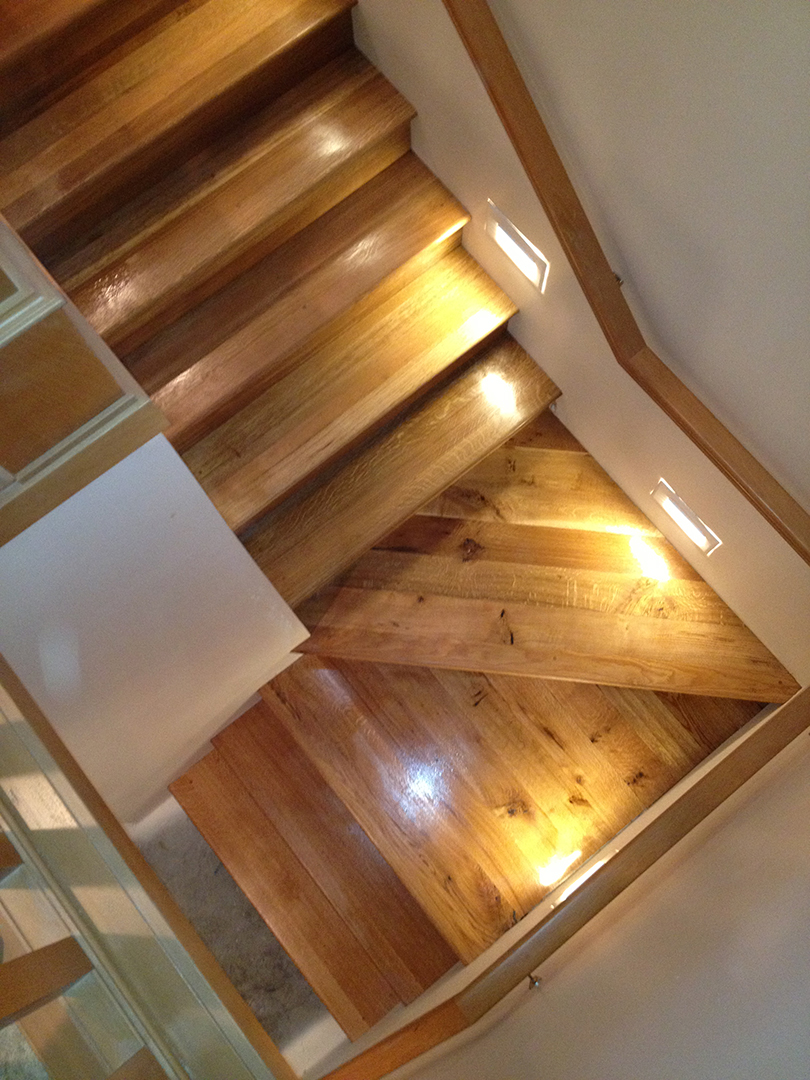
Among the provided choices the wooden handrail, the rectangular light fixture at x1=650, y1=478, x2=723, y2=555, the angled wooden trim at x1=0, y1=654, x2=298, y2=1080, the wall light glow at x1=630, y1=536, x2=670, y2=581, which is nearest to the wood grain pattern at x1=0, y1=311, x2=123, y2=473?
the angled wooden trim at x1=0, y1=654, x2=298, y2=1080

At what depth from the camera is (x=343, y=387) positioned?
273cm

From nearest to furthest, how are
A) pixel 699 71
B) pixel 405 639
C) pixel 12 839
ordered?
pixel 699 71 → pixel 12 839 → pixel 405 639

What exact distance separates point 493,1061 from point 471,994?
23 centimetres

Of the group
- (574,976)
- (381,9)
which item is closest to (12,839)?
(574,976)

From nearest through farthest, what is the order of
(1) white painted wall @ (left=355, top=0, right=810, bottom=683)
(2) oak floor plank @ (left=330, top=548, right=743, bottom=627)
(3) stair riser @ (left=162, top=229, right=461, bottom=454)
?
1. (1) white painted wall @ (left=355, top=0, right=810, bottom=683)
2. (3) stair riser @ (left=162, top=229, right=461, bottom=454)
3. (2) oak floor plank @ (left=330, top=548, right=743, bottom=627)

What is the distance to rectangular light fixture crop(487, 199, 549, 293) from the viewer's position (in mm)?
2527

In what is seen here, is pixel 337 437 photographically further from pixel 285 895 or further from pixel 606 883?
pixel 285 895

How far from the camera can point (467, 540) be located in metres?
2.99

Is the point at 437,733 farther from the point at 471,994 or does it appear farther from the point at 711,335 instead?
the point at 711,335

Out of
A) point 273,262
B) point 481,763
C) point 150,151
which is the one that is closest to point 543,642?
point 481,763

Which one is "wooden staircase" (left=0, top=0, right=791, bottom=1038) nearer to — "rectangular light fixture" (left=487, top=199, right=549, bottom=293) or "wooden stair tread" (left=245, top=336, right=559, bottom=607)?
"wooden stair tread" (left=245, top=336, right=559, bottom=607)

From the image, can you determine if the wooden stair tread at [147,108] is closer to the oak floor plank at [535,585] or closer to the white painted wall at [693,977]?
the oak floor plank at [535,585]

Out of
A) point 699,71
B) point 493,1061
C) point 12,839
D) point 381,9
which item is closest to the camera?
point 699,71

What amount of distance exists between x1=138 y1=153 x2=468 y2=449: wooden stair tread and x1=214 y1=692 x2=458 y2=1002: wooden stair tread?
1060 millimetres
